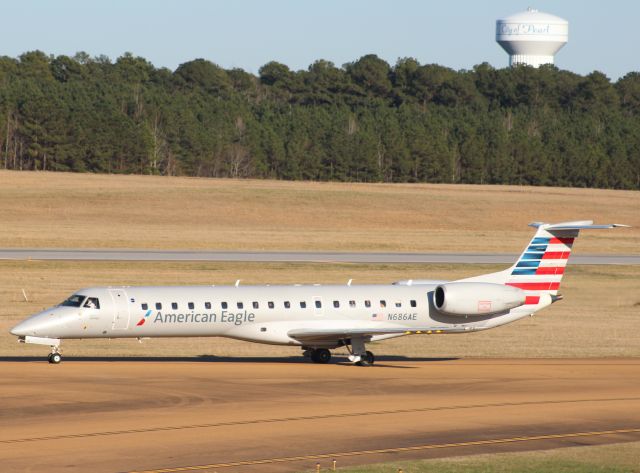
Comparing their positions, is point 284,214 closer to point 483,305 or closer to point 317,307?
point 483,305

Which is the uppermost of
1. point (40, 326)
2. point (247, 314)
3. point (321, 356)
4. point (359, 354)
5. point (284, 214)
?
point (284, 214)

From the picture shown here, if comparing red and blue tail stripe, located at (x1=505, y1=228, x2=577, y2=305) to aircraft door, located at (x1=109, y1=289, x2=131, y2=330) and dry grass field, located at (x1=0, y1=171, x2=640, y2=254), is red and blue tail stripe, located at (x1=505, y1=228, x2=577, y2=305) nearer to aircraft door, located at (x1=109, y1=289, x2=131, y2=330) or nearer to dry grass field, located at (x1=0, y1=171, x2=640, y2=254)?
aircraft door, located at (x1=109, y1=289, x2=131, y2=330)

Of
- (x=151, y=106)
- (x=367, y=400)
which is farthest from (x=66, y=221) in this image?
(x=367, y=400)

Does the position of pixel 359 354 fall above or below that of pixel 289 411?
above

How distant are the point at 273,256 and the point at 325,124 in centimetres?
8569

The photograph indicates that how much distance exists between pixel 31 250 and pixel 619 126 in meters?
113

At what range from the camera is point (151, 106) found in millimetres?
154500

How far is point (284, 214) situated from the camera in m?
108

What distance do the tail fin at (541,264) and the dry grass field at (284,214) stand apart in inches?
1691

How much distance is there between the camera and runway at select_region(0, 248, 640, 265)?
7156cm

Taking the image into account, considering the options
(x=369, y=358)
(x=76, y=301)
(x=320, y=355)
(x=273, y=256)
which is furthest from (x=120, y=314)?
(x=273, y=256)

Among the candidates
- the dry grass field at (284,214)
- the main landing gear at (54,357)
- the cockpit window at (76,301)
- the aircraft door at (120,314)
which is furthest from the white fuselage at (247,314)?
the dry grass field at (284,214)

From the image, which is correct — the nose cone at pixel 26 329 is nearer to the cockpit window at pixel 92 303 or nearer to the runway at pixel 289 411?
the runway at pixel 289 411

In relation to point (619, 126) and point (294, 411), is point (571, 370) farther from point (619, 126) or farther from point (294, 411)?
point (619, 126)
